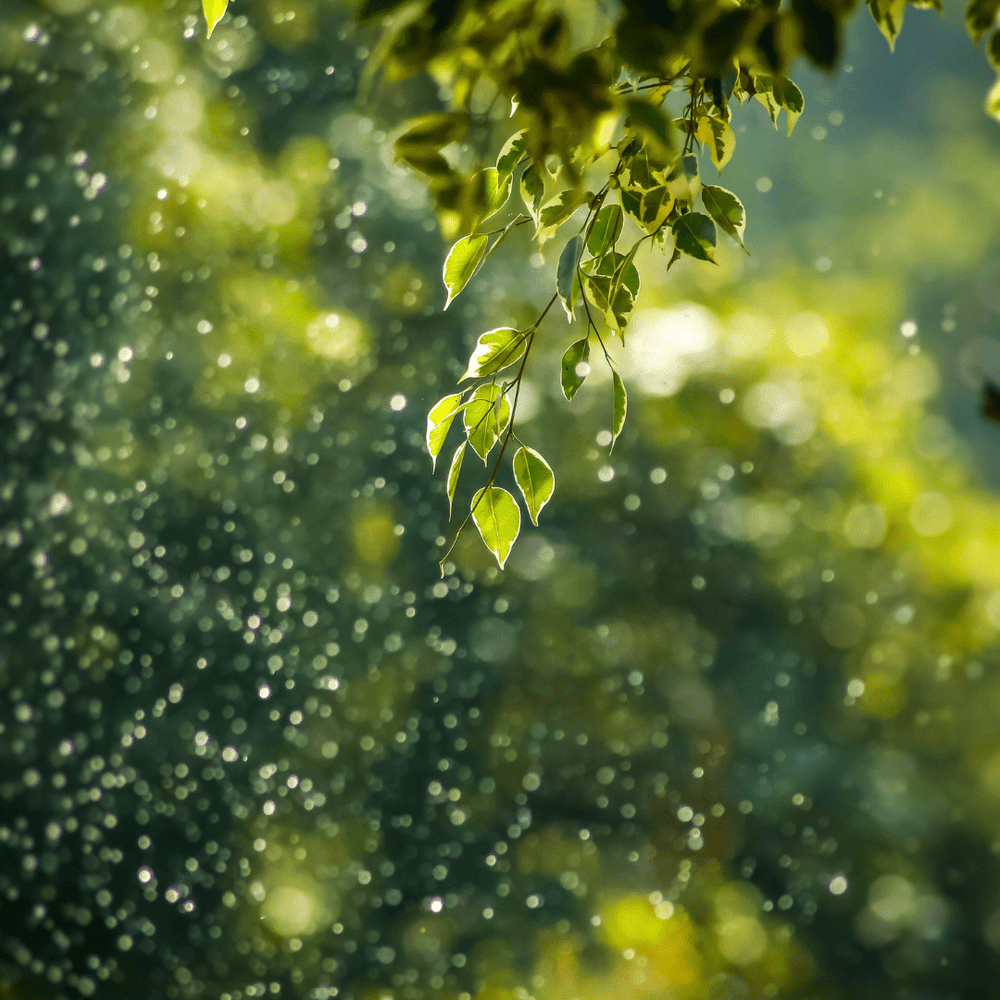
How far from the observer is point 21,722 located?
6.10ft

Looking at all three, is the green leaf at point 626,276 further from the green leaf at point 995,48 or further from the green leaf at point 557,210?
the green leaf at point 995,48

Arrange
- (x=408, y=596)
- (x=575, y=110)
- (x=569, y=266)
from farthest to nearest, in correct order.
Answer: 1. (x=408, y=596)
2. (x=569, y=266)
3. (x=575, y=110)

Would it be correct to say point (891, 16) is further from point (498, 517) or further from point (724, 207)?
point (498, 517)

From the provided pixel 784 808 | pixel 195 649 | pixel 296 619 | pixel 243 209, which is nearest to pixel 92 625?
pixel 195 649

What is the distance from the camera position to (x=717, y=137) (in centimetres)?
42

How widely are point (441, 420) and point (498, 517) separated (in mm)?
56

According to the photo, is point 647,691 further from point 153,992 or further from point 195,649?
point 153,992

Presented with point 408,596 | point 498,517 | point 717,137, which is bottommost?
point 498,517

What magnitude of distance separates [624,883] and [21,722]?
1420mm

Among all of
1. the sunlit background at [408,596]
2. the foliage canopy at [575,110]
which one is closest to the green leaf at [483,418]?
the foliage canopy at [575,110]

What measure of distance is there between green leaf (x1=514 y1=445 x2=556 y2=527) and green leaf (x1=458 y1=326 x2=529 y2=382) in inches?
1.7

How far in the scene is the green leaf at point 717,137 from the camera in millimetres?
405

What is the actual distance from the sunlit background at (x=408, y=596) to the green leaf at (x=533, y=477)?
4.94 ft

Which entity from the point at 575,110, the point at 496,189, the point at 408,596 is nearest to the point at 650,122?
the point at 575,110
